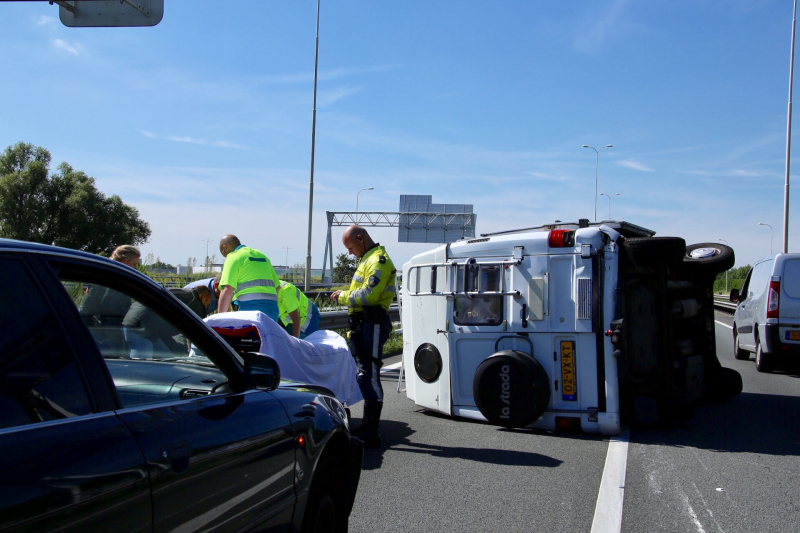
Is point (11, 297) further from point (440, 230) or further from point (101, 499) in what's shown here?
point (440, 230)

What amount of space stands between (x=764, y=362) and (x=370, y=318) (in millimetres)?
9407

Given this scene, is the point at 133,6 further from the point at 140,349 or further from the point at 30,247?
the point at 30,247

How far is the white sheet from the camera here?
6.16 m

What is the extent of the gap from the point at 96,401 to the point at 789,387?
37.4ft

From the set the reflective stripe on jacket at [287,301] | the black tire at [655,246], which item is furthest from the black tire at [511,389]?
the reflective stripe on jacket at [287,301]

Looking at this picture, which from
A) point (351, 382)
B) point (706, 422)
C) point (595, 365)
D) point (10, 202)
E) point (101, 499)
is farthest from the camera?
point (10, 202)

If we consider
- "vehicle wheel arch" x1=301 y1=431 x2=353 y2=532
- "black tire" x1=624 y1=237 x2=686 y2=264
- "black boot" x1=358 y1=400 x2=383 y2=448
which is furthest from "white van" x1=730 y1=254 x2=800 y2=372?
"vehicle wheel arch" x1=301 y1=431 x2=353 y2=532

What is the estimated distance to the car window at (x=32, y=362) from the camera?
76.5 inches

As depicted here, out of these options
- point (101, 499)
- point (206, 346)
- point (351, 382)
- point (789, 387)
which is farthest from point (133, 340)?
point (789, 387)

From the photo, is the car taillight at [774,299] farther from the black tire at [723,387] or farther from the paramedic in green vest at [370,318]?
the paramedic in green vest at [370,318]

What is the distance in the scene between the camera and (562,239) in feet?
23.1

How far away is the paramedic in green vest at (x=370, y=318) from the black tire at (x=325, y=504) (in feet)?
9.57

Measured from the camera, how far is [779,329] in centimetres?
1264

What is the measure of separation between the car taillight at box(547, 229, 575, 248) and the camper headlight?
1630 mm
